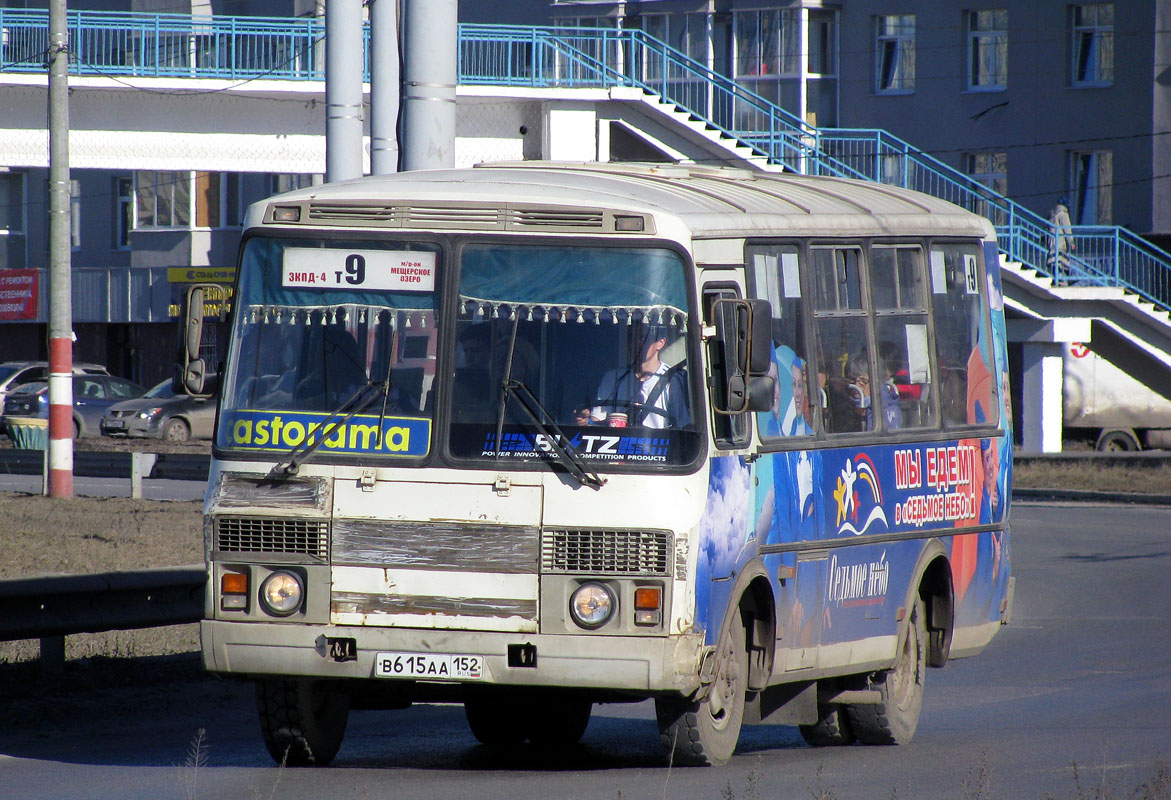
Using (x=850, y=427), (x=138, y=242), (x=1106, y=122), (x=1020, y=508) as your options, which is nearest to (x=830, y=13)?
(x=1106, y=122)

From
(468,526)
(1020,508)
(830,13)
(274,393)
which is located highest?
(830,13)

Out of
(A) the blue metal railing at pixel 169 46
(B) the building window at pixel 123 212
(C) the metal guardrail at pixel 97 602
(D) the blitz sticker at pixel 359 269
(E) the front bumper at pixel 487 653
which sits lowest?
(C) the metal guardrail at pixel 97 602

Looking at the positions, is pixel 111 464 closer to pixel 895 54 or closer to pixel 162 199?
pixel 162 199

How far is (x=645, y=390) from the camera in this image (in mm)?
8188

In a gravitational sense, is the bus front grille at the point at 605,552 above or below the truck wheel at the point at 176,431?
above

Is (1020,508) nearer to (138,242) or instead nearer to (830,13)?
(830,13)

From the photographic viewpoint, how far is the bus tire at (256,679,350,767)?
8.52m

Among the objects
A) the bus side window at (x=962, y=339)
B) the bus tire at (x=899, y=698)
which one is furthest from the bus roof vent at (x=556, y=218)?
the bus tire at (x=899, y=698)

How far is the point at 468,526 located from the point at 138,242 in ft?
155

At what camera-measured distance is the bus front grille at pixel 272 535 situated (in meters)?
8.19

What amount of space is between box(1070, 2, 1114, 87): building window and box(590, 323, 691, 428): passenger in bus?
39.7m

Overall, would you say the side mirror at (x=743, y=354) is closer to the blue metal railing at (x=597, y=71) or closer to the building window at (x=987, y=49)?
the blue metal railing at (x=597, y=71)

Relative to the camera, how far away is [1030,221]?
37656 millimetres

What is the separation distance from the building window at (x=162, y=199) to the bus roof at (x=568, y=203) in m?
44.2
